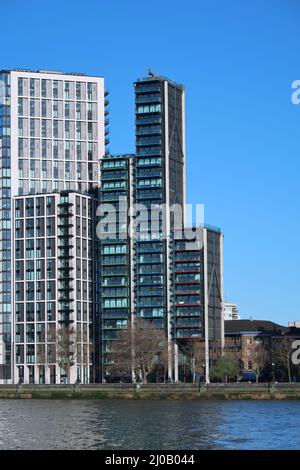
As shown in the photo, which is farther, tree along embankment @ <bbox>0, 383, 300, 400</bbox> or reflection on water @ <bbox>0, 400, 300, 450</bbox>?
tree along embankment @ <bbox>0, 383, 300, 400</bbox>

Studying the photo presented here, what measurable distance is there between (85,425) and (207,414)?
21461 mm

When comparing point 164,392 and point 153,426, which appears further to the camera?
point 164,392

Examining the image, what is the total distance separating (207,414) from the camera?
12462 cm

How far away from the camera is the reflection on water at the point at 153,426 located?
286 feet

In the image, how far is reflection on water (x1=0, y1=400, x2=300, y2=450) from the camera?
87.1 m

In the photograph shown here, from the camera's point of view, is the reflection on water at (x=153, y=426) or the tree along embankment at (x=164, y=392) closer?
the reflection on water at (x=153, y=426)

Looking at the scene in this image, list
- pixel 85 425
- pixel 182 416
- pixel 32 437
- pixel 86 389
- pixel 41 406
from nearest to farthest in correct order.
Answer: pixel 32 437, pixel 85 425, pixel 182 416, pixel 41 406, pixel 86 389

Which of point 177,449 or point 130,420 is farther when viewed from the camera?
point 130,420

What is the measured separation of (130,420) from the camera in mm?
114500

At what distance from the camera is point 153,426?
343ft

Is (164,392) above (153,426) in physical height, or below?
below
